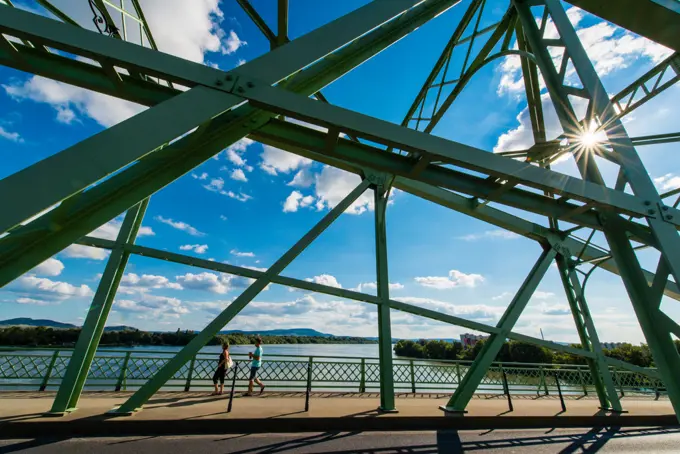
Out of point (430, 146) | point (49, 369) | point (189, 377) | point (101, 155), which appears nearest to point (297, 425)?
point (189, 377)

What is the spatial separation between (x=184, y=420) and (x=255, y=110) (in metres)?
5.92

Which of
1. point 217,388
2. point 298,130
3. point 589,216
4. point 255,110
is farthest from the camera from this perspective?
point 217,388

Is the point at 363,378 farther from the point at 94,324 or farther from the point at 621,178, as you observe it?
the point at 621,178

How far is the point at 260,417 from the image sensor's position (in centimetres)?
616

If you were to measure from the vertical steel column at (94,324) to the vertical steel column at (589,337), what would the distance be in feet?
38.0

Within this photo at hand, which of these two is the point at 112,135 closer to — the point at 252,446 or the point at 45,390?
the point at 252,446

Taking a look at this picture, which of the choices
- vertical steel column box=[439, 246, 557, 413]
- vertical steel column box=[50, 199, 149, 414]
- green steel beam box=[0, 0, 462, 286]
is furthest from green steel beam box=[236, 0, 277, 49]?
Answer: vertical steel column box=[439, 246, 557, 413]

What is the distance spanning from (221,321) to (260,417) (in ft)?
7.03

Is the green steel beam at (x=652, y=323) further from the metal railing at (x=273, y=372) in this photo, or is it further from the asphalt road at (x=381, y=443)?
the metal railing at (x=273, y=372)

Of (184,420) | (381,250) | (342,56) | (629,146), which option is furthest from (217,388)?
(629,146)

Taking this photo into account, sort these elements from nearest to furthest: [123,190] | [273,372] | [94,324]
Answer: [123,190] → [94,324] → [273,372]

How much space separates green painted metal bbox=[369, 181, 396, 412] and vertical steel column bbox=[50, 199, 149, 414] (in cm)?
570

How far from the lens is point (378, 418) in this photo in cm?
644

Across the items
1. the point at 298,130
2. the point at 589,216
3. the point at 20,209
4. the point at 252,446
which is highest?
the point at 298,130
